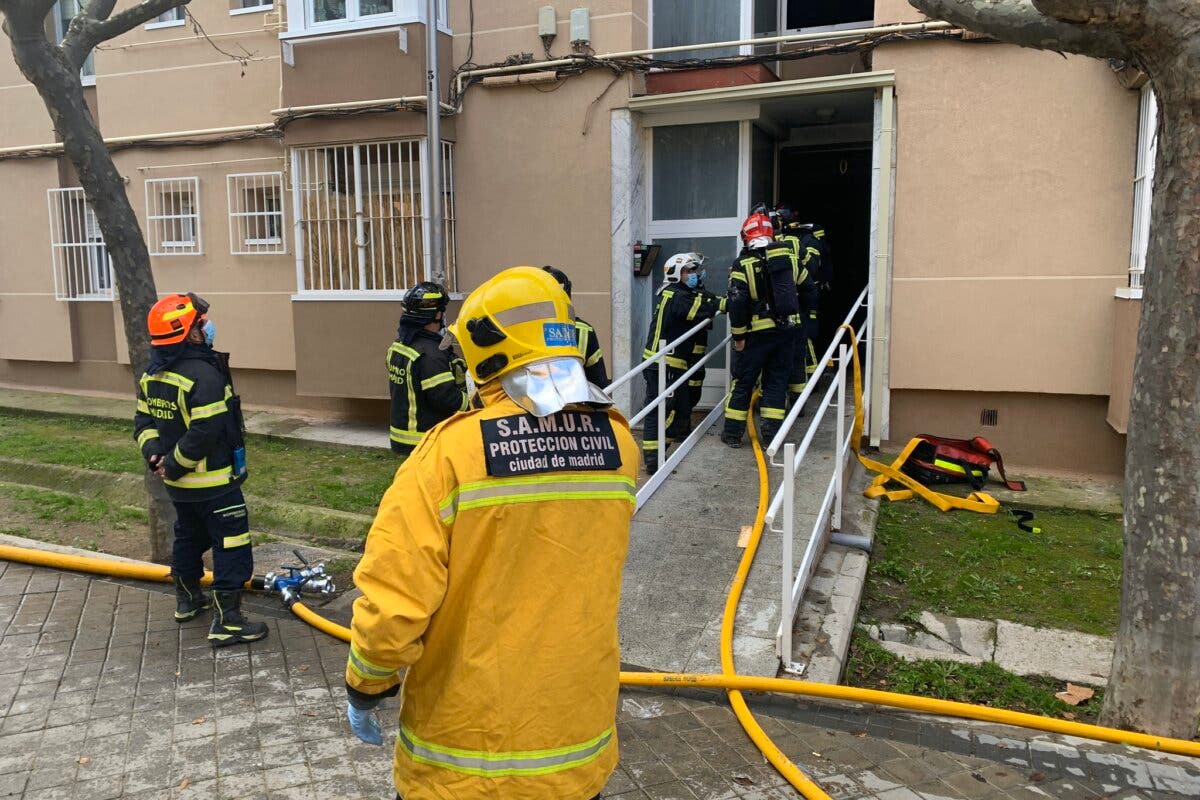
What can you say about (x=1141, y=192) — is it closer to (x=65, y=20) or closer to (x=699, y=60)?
(x=699, y=60)

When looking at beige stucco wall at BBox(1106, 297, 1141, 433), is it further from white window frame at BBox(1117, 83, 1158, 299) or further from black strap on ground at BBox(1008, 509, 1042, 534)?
black strap on ground at BBox(1008, 509, 1042, 534)

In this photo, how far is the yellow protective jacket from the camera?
6.40ft

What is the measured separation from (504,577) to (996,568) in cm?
478

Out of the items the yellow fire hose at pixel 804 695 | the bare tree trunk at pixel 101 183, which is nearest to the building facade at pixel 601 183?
the bare tree trunk at pixel 101 183

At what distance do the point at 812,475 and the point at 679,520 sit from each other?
1.17m

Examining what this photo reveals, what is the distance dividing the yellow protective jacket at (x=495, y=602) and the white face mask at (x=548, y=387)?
41 mm

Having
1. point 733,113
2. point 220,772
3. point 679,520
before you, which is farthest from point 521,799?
point 733,113

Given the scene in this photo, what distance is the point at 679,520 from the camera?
5809mm

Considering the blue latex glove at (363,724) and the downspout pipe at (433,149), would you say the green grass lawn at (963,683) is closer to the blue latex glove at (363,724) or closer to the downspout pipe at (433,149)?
the blue latex glove at (363,724)

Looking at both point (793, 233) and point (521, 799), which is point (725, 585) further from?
point (793, 233)

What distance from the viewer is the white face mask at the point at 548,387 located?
80.4 inches

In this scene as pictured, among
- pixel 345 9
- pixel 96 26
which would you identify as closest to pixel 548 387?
pixel 96 26

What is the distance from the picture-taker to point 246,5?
10008mm

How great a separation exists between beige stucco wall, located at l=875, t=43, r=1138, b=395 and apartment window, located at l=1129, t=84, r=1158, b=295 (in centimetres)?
6
